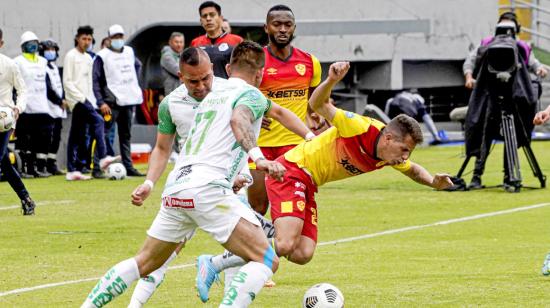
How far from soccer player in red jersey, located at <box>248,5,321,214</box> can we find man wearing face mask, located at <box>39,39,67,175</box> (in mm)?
10794

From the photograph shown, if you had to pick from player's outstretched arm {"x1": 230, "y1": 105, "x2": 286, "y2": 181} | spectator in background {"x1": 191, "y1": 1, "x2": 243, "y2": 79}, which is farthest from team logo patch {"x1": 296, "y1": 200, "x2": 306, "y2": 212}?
spectator in background {"x1": 191, "y1": 1, "x2": 243, "y2": 79}

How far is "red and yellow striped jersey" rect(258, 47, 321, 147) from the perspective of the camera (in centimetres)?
1148

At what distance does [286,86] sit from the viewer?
11.7m

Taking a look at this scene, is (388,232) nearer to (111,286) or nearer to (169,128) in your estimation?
(169,128)

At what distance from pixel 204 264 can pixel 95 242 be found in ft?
13.3

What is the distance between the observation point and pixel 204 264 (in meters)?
9.33

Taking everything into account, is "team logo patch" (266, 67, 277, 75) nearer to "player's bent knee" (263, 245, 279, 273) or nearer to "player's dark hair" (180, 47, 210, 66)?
"player's dark hair" (180, 47, 210, 66)

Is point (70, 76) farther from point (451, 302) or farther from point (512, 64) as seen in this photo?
point (451, 302)

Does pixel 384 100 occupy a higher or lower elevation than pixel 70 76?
lower

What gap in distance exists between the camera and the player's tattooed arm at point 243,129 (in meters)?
7.54

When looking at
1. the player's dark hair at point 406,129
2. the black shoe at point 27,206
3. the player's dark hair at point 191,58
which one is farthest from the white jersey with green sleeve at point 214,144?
the black shoe at point 27,206

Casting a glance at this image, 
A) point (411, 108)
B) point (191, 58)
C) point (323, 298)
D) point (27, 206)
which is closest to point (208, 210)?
point (191, 58)

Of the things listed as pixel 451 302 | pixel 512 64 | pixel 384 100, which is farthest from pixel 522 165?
pixel 451 302

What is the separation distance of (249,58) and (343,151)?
1523 millimetres
